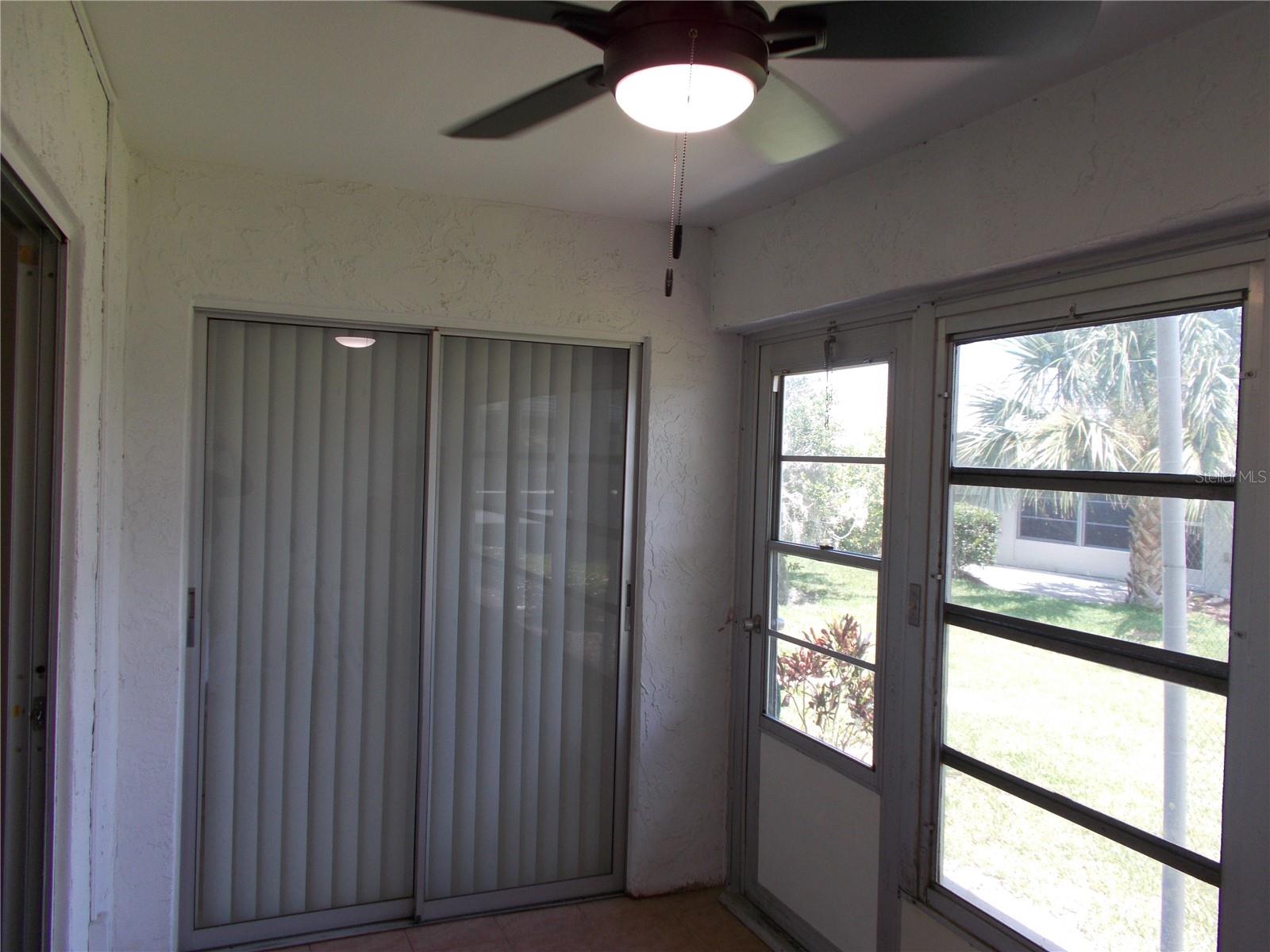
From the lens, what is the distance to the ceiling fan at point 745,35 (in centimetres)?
113

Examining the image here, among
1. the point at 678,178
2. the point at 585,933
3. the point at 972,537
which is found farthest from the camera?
the point at 585,933

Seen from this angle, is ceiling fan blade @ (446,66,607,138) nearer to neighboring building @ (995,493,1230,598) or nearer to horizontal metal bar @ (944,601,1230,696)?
neighboring building @ (995,493,1230,598)

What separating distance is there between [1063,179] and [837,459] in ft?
3.55

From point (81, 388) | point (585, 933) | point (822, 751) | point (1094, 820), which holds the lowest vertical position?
point (585, 933)

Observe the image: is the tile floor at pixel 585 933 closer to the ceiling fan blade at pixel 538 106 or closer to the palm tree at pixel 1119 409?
the palm tree at pixel 1119 409

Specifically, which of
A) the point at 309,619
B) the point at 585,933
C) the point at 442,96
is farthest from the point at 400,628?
the point at 442,96

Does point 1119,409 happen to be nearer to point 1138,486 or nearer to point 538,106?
point 1138,486

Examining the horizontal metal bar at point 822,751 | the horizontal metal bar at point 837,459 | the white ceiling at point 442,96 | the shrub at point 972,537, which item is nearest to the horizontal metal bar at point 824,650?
the horizontal metal bar at point 822,751

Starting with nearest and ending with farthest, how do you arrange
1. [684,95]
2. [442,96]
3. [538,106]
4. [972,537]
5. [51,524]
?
1. [684,95]
2. [538,106]
3. [51,524]
4. [442,96]
5. [972,537]

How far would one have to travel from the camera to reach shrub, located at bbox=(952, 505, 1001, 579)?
218 centimetres

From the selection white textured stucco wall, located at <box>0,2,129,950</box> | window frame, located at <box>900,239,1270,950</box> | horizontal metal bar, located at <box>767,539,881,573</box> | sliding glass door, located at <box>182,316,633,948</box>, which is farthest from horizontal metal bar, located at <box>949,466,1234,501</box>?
white textured stucco wall, located at <box>0,2,129,950</box>

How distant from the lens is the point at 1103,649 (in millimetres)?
1891

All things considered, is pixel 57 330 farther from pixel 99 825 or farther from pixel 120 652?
pixel 99 825

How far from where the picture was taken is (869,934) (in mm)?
2537
